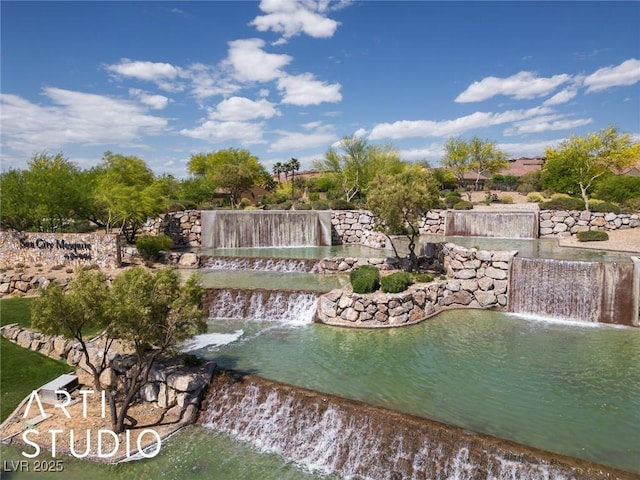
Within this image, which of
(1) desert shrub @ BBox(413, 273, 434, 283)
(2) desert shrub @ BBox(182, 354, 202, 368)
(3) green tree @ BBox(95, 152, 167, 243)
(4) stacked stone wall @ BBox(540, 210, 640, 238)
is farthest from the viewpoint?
(4) stacked stone wall @ BBox(540, 210, 640, 238)

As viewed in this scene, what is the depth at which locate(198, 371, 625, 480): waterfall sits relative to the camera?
9477mm

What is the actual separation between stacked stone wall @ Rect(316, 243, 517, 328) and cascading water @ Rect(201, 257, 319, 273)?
23.6 feet

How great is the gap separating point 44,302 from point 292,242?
27.8m

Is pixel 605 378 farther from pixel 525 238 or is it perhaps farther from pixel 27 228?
pixel 27 228

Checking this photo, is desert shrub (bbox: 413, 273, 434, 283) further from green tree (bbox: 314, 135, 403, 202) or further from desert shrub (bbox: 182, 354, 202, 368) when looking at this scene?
green tree (bbox: 314, 135, 403, 202)

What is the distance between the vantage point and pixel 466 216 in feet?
127

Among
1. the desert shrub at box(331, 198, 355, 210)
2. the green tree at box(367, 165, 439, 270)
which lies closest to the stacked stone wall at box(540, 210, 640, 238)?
the desert shrub at box(331, 198, 355, 210)

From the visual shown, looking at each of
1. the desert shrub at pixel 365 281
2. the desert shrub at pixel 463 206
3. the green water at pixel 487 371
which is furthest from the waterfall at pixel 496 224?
the desert shrub at pixel 365 281

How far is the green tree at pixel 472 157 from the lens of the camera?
6069 cm

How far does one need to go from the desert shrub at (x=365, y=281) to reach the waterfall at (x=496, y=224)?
20.2 meters

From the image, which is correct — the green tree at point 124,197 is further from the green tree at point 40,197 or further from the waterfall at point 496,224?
the waterfall at point 496,224

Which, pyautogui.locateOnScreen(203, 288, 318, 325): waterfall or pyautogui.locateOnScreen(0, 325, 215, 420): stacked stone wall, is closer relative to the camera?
pyautogui.locateOnScreen(0, 325, 215, 420): stacked stone wall

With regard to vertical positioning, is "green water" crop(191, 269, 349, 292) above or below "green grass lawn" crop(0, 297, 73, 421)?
above

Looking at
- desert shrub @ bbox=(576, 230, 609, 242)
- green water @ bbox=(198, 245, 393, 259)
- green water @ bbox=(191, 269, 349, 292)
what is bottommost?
green water @ bbox=(191, 269, 349, 292)
